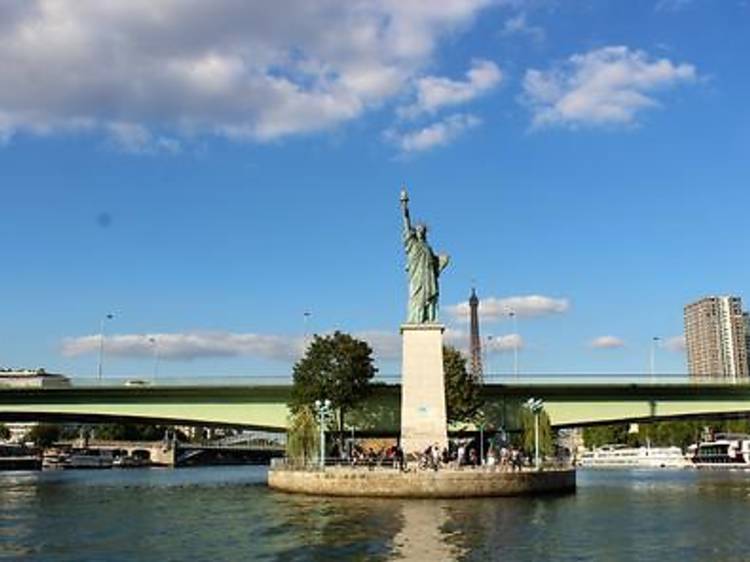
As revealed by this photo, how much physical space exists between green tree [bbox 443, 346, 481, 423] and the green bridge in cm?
294

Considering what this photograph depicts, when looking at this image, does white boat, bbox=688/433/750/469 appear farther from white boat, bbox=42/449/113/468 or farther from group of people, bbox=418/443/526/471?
white boat, bbox=42/449/113/468

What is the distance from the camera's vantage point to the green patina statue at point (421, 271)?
6819cm

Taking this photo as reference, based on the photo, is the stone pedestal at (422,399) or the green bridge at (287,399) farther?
the green bridge at (287,399)

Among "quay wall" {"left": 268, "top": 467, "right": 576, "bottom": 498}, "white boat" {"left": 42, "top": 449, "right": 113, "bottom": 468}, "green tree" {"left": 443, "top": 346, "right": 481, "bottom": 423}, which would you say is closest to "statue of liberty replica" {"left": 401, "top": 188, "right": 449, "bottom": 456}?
"quay wall" {"left": 268, "top": 467, "right": 576, "bottom": 498}

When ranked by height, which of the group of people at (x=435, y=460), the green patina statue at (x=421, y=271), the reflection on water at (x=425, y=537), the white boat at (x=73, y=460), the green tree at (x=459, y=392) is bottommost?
the reflection on water at (x=425, y=537)

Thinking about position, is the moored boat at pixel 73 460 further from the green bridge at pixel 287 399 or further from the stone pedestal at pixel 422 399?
the stone pedestal at pixel 422 399

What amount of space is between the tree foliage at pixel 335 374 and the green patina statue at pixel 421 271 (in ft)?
55.2

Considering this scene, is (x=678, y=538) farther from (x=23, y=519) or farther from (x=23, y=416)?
(x=23, y=416)

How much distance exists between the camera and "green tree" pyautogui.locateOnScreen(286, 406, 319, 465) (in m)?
74.0

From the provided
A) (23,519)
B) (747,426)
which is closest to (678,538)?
(23,519)

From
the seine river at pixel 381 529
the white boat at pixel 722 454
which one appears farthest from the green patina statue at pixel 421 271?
the white boat at pixel 722 454

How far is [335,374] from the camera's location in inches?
3290

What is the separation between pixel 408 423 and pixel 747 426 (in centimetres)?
13488

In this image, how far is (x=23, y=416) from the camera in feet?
297
